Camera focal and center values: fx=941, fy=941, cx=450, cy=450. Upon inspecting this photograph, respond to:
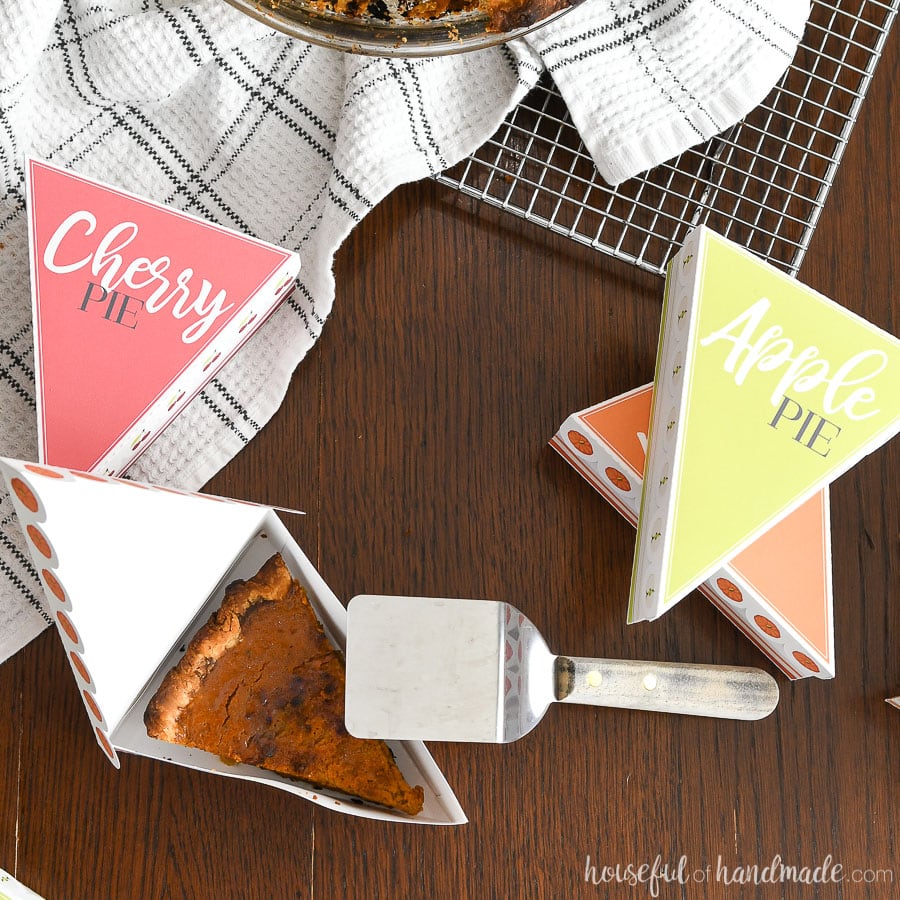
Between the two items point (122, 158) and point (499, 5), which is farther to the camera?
point (122, 158)

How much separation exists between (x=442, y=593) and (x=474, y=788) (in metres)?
0.15

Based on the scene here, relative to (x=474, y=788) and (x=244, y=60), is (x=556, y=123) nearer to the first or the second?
(x=244, y=60)

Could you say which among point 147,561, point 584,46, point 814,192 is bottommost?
point 147,561

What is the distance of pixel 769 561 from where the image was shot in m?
0.68

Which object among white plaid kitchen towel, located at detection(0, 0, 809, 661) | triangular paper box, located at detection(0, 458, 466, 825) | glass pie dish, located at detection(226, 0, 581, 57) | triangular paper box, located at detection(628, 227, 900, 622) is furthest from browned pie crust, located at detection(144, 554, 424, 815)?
glass pie dish, located at detection(226, 0, 581, 57)

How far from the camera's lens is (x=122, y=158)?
76 centimetres

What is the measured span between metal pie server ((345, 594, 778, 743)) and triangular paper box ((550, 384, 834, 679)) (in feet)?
0.24

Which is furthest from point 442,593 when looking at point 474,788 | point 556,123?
point 556,123

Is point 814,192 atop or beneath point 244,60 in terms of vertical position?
beneath

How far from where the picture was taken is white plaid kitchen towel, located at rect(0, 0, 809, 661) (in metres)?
0.73

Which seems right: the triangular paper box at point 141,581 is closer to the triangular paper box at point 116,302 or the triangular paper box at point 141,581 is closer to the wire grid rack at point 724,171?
the triangular paper box at point 116,302

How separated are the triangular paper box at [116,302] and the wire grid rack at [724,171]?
8.3 inches

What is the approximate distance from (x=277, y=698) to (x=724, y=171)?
551 mm
